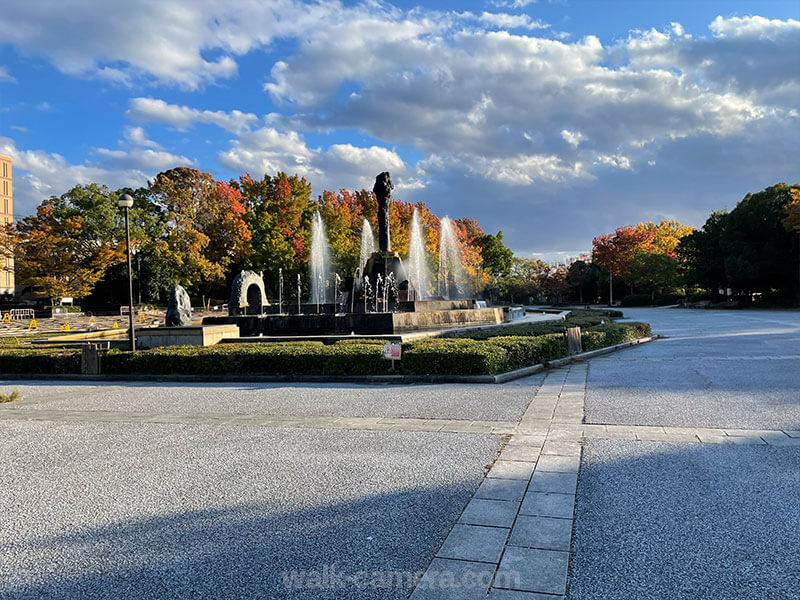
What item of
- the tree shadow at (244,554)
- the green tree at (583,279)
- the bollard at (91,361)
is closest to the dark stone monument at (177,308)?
the bollard at (91,361)

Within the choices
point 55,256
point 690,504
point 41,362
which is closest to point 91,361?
point 41,362

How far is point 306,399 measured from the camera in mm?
8602

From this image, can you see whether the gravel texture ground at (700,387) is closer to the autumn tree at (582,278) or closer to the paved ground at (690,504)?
the paved ground at (690,504)

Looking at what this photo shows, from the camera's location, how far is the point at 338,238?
45.2m

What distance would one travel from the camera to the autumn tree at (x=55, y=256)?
36.0 m

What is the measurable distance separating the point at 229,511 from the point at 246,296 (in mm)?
19246

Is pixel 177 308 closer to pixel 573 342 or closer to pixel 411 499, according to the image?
pixel 573 342

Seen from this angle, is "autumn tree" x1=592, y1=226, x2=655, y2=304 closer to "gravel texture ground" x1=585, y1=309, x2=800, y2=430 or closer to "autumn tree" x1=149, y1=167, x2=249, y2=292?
"autumn tree" x1=149, y1=167, x2=249, y2=292

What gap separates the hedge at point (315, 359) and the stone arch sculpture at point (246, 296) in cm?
813

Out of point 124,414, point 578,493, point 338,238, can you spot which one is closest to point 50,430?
point 124,414

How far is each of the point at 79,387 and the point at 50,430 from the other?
14.7 feet

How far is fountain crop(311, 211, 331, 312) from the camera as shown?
4347cm

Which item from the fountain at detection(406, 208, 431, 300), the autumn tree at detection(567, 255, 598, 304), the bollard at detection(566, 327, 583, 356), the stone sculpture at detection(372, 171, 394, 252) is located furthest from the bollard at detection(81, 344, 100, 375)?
the autumn tree at detection(567, 255, 598, 304)

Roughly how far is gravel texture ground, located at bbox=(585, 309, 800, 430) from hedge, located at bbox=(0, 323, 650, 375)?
62.1 inches
